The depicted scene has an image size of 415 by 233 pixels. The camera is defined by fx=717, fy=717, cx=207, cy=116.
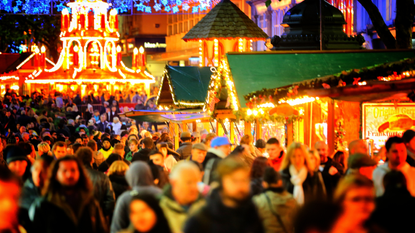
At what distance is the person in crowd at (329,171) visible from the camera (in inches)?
331

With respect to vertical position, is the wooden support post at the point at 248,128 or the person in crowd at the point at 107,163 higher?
the wooden support post at the point at 248,128

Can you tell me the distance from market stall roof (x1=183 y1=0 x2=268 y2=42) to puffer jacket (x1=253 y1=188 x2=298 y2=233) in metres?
17.9

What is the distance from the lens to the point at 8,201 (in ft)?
17.3

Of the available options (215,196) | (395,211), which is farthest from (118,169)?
(395,211)

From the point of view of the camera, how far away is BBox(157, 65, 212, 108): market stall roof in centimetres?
2139

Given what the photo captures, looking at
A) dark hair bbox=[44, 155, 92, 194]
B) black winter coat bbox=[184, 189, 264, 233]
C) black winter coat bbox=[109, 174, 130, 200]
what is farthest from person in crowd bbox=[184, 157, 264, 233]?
black winter coat bbox=[109, 174, 130, 200]

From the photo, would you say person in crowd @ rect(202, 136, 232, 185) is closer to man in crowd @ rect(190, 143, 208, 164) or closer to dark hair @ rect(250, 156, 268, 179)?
dark hair @ rect(250, 156, 268, 179)

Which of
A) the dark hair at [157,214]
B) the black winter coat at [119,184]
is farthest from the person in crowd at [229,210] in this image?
the black winter coat at [119,184]

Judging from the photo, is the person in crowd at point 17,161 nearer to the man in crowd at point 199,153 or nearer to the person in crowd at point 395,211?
the man in crowd at point 199,153

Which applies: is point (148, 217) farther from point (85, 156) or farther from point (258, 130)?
point (258, 130)

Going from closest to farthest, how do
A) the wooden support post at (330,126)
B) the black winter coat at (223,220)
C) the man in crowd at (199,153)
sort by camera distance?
the black winter coat at (223,220) → the man in crowd at (199,153) → the wooden support post at (330,126)

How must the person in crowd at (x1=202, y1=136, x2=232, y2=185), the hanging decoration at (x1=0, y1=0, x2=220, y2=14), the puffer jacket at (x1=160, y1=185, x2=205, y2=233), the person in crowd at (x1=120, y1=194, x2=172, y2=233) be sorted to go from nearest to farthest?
1. the person in crowd at (x1=120, y1=194, x2=172, y2=233)
2. the puffer jacket at (x1=160, y1=185, x2=205, y2=233)
3. the person in crowd at (x1=202, y1=136, x2=232, y2=185)
4. the hanging decoration at (x1=0, y1=0, x2=220, y2=14)

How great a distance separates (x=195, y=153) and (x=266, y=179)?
3.77m

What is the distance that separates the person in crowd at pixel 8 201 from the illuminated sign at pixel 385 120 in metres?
8.57
